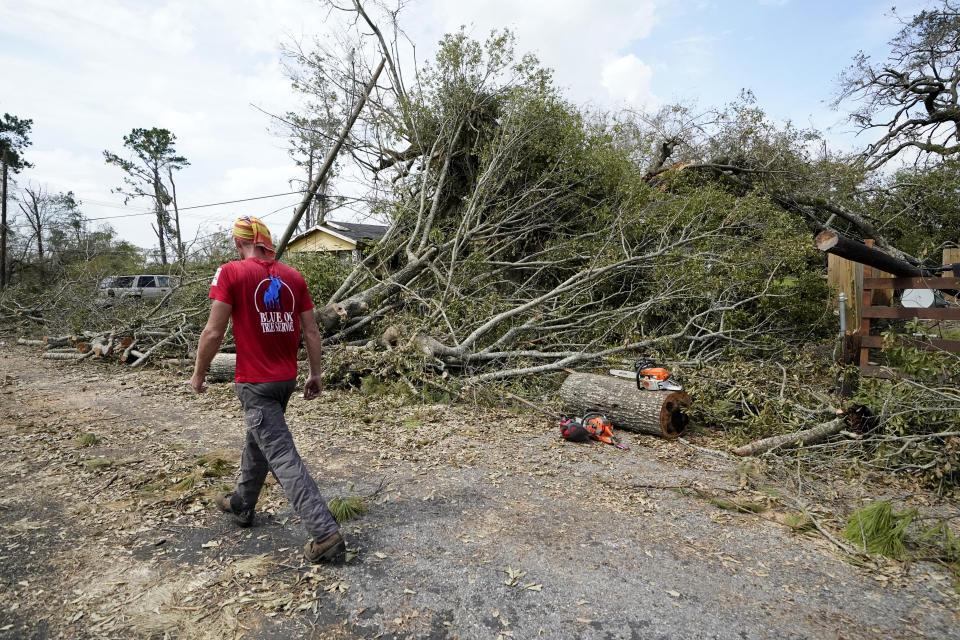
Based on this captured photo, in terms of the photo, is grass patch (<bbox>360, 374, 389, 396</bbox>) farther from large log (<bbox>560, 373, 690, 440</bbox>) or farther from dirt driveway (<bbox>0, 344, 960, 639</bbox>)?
large log (<bbox>560, 373, 690, 440</bbox>)

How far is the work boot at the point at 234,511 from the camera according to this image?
2.86 metres

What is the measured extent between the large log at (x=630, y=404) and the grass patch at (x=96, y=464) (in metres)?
4.01

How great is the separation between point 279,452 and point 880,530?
323 cm

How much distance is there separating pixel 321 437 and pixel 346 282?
3877mm

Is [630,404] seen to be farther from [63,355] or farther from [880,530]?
[63,355]

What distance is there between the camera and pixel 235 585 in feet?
7.73

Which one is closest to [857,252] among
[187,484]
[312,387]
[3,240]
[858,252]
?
[858,252]

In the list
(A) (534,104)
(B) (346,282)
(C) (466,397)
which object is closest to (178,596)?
(C) (466,397)

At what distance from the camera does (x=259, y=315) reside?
2.55m

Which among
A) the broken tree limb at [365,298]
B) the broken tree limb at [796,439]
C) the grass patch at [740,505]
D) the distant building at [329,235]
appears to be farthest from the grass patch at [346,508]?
the distant building at [329,235]

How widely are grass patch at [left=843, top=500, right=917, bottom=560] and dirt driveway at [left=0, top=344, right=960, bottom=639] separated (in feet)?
0.44

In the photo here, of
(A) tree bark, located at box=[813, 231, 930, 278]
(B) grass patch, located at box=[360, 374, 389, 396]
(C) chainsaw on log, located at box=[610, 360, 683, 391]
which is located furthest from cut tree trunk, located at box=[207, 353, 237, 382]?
(A) tree bark, located at box=[813, 231, 930, 278]

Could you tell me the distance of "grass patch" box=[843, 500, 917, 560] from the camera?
2684 millimetres

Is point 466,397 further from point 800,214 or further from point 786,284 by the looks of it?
point 800,214
